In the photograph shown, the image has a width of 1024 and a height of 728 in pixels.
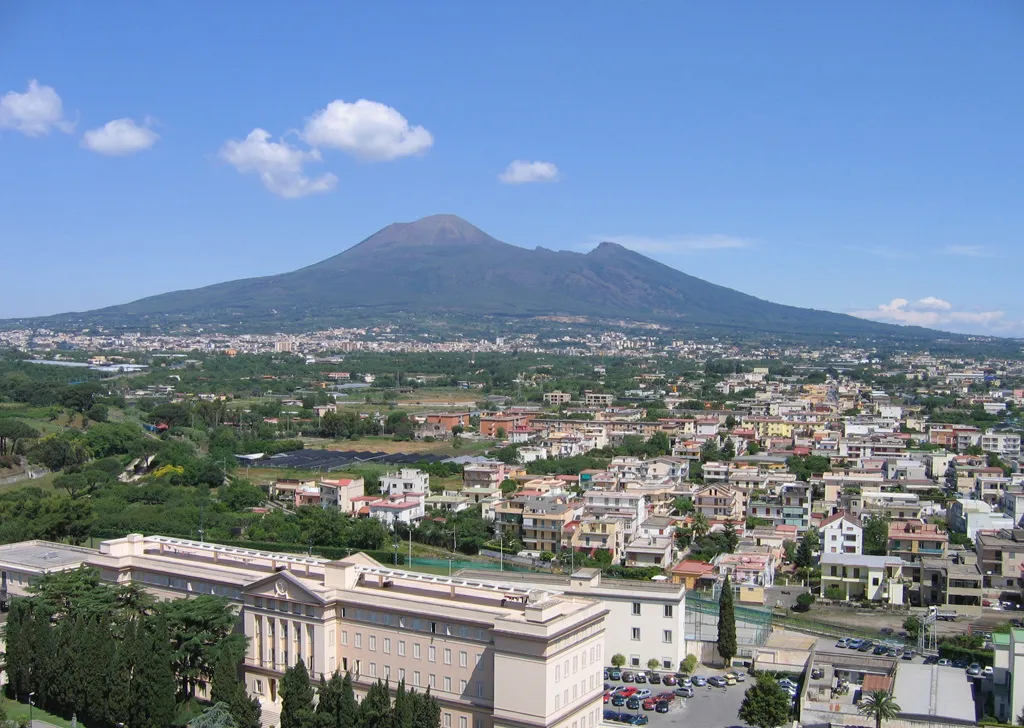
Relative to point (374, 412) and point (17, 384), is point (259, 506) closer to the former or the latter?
point (374, 412)

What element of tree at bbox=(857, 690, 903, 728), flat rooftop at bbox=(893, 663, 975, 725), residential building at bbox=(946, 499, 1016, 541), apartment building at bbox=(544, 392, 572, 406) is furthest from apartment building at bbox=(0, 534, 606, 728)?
apartment building at bbox=(544, 392, 572, 406)

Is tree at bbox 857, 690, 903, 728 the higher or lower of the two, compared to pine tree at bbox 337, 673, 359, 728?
lower

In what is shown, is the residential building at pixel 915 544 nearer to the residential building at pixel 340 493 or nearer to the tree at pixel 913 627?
the tree at pixel 913 627

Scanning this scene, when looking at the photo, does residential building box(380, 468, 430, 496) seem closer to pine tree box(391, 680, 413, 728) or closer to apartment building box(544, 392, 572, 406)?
pine tree box(391, 680, 413, 728)

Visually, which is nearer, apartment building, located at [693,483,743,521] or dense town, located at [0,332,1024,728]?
dense town, located at [0,332,1024,728]

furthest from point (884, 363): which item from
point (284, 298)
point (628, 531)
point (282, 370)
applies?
point (284, 298)

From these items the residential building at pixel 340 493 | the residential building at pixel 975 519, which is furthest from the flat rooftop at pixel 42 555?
the residential building at pixel 975 519

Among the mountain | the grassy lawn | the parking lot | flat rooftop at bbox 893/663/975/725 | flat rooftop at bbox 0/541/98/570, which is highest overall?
the mountain

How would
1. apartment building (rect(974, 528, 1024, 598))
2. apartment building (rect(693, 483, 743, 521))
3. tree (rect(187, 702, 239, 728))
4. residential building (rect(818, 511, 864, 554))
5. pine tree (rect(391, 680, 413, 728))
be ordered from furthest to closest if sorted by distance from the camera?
1. apartment building (rect(693, 483, 743, 521))
2. residential building (rect(818, 511, 864, 554))
3. apartment building (rect(974, 528, 1024, 598))
4. tree (rect(187, 702, 239, 728))
5. pine tree (rect(391, 680, 413, 728))

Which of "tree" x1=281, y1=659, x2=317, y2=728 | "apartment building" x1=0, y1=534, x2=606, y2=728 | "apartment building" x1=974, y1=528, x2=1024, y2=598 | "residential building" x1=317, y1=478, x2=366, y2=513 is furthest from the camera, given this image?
"residential building" x1=317, y1=478, x2=366, y2=513
